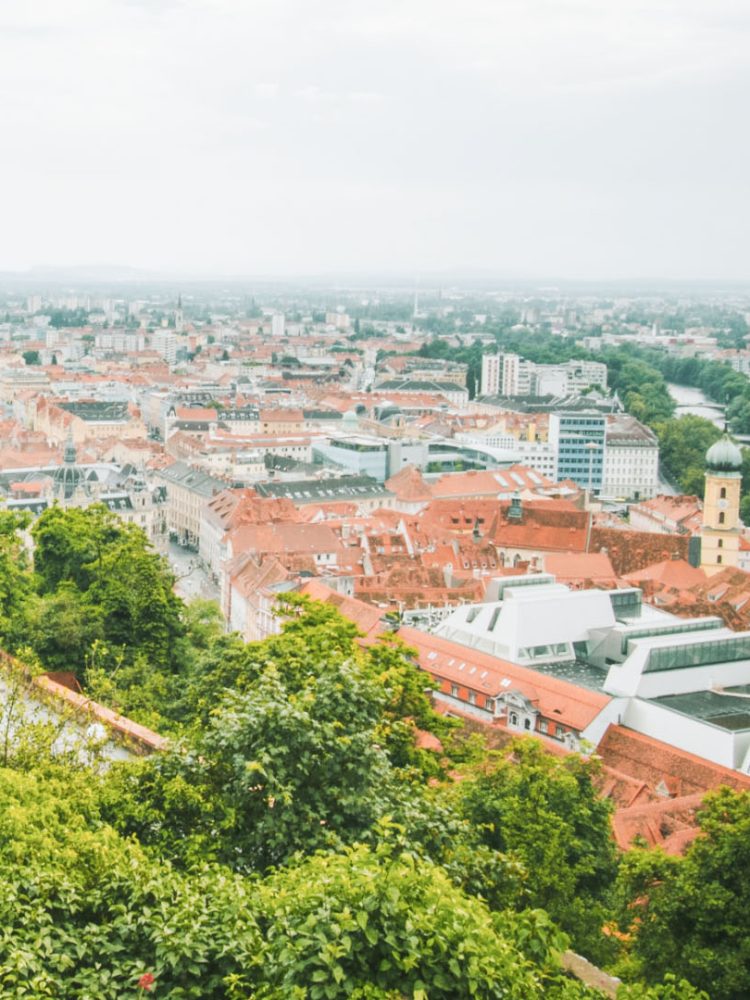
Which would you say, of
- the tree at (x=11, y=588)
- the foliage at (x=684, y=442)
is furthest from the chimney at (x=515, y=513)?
the foliage at (x=684, y=442)

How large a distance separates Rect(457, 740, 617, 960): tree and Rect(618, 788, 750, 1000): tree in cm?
94

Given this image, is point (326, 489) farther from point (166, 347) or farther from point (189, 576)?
point (166, 347)

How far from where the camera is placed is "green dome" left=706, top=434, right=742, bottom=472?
4957 centimetres

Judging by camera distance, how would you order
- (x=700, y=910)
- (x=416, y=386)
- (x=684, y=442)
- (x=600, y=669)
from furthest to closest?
1. (x=416, y=386)
2. (x=684, y=442)
3. (x=600, y=669)
4. (x=700, y=910)

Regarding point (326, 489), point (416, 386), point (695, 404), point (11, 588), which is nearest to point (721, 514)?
point (326, 489)

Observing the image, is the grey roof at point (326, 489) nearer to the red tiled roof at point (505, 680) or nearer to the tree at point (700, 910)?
the red tiled roof at point (505, 680)

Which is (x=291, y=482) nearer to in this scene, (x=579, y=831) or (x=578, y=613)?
(x=578, y=613)

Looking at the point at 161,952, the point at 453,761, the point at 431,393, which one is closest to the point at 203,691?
the point at 453,761

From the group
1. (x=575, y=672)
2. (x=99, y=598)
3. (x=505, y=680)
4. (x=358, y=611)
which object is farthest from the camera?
(x=358, y=611)

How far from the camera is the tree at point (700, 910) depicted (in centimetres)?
1394

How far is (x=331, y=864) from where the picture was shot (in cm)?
1004

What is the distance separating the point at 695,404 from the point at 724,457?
89.5 m

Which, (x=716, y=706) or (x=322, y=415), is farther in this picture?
(x=322, y=415)

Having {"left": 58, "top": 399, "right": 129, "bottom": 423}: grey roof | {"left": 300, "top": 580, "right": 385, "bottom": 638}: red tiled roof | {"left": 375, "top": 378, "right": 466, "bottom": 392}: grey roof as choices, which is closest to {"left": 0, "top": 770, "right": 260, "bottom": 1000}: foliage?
{"left": 300, "top": 580, "right": 385, "bottom": 638}: red tiled roof
